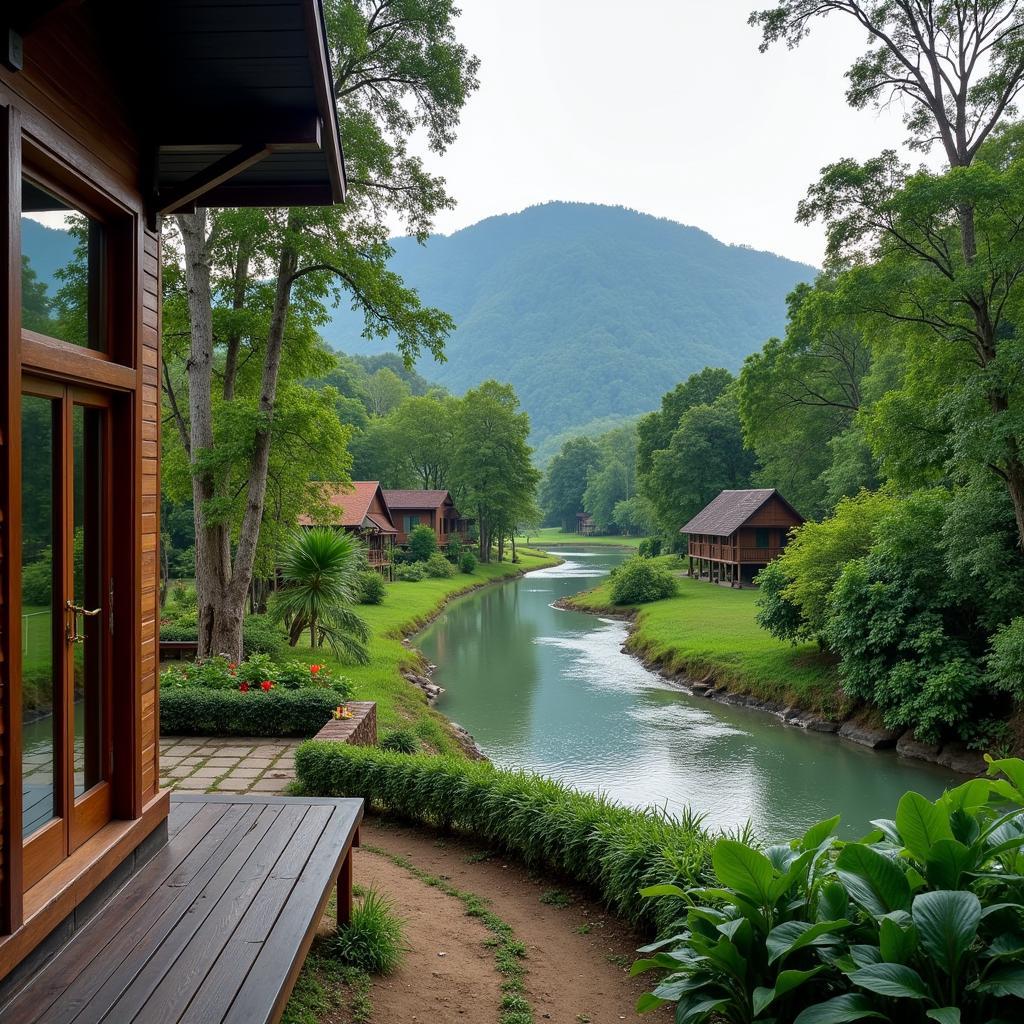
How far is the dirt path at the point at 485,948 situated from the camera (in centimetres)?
424

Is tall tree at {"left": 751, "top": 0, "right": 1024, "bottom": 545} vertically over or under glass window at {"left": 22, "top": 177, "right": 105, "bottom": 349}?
over

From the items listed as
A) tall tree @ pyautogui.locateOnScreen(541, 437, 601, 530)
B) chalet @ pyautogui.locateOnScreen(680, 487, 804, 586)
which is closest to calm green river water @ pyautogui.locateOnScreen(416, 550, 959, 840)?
chalet @ pyautogui.locateOnScreen(680, 487, 804, 586)

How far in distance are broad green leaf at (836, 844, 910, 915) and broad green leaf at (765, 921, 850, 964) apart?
0.12 metres

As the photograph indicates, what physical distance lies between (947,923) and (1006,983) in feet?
0.70

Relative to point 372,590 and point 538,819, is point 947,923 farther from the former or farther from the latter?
point 372,590

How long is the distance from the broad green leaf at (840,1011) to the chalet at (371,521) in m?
31.5

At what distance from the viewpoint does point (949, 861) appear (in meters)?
3.02

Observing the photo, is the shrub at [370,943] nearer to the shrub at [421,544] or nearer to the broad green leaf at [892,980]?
the broad green leaf at [892,980]

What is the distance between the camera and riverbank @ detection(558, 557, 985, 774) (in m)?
15.1

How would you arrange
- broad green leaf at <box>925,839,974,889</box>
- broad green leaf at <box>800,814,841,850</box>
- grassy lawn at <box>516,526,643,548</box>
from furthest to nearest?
1. grassy lawn at <box>516,526,643,548</box>
2. broad green leaf at <box>800,814,841,850</box>
3. broad green leaf at <box>925,839,974,889</box>

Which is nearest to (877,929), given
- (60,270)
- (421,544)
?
(60,270)

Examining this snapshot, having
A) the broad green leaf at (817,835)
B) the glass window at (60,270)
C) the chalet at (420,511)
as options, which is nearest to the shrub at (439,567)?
the chalet at (420,511)

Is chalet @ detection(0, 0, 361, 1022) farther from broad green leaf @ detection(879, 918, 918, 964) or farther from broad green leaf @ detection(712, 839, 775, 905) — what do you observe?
broad green leaf @ detection(879, 918, 918, 964)

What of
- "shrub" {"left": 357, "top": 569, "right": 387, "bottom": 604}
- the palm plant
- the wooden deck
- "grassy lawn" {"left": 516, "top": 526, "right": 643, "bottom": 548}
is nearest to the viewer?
the wooden deck
